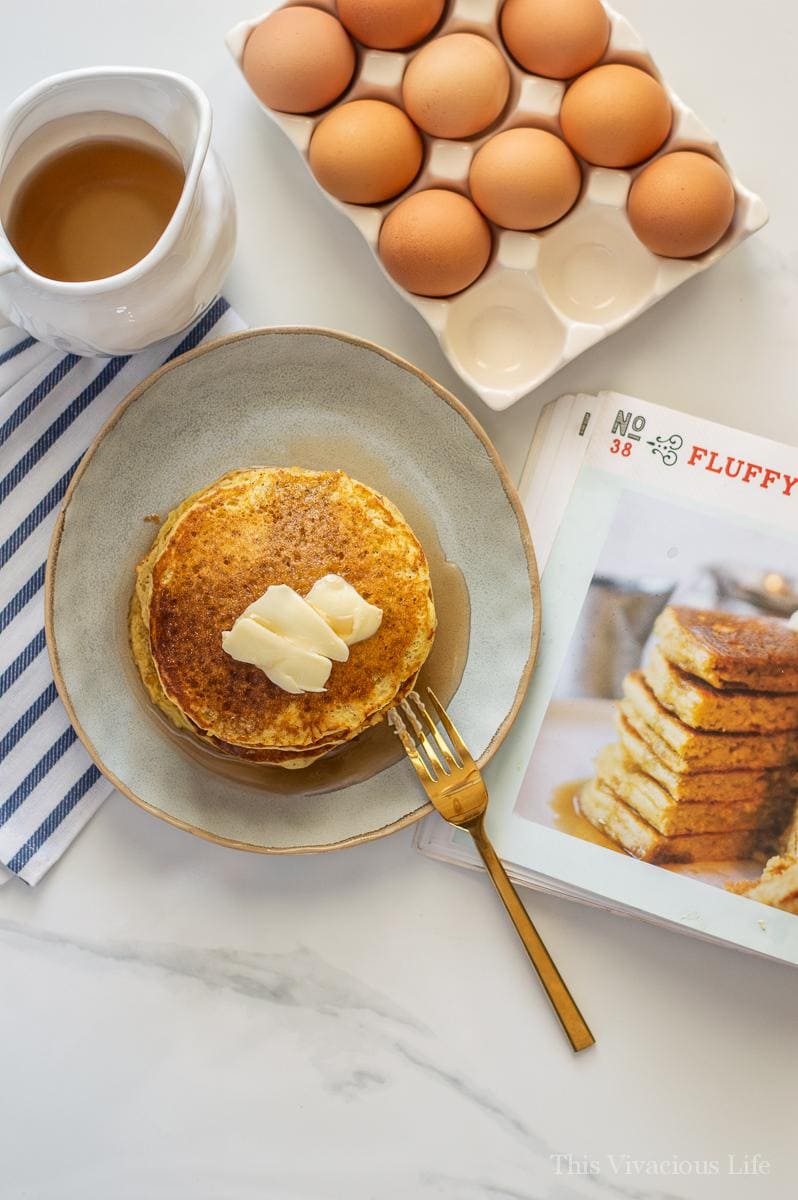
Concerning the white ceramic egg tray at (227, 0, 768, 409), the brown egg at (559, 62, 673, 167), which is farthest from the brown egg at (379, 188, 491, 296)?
the brown egg at (559, 62, 673, 167)

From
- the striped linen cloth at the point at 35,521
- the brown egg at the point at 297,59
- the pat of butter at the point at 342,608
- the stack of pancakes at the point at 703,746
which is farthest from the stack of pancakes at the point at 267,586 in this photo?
the brown egg at the point at 297,59

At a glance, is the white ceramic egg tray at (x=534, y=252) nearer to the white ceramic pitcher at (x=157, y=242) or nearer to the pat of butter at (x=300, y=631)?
the white ceramic pitcher at (x=157, y=242)

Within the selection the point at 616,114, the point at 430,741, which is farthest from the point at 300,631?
the point at 616,114

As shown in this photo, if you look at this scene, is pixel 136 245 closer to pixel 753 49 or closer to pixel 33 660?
pixel 33 660

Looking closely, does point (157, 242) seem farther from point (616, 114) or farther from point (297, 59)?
point (616, 114)

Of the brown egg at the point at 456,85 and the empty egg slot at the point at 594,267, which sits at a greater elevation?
the brown egg at the point at 456,85

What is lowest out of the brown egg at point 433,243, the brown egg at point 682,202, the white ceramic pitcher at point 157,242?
the brown egg at point 682,202
